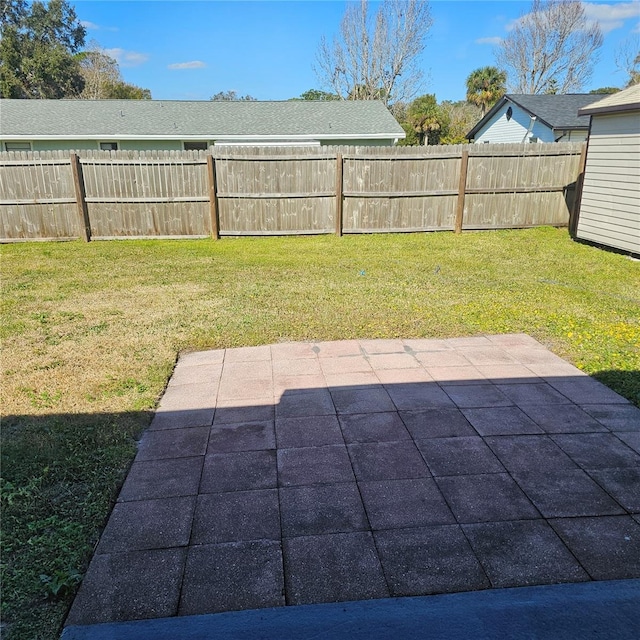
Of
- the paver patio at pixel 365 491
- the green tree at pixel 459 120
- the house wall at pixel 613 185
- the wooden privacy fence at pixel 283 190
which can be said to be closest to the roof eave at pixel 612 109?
the house wall at pixel 613 185

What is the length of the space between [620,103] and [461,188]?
3051 millimetres

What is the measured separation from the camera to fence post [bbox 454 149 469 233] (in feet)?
33.9

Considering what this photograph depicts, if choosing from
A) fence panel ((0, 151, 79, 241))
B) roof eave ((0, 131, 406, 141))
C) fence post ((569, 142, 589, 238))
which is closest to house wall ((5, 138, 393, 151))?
roof eave ((0, 131, 406, 141))

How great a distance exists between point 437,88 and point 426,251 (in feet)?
76.3

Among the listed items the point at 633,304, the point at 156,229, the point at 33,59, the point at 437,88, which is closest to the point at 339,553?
the point at 633,304

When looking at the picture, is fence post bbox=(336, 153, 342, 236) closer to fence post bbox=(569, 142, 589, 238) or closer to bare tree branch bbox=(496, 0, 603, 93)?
fence post bbox=(569, 142, 589, 238)

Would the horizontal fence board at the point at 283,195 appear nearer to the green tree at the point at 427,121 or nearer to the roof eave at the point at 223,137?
the roof eave at the point at 223,137

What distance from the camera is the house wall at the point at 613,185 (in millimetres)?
8500

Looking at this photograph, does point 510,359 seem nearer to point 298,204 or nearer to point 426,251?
point 426,251

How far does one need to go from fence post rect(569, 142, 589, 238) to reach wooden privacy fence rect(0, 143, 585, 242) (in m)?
0.10

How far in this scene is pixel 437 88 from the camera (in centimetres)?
2877

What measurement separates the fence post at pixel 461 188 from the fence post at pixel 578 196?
88.2 inches

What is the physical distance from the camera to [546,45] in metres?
28.9

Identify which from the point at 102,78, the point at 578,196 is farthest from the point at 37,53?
the point at 578,196
